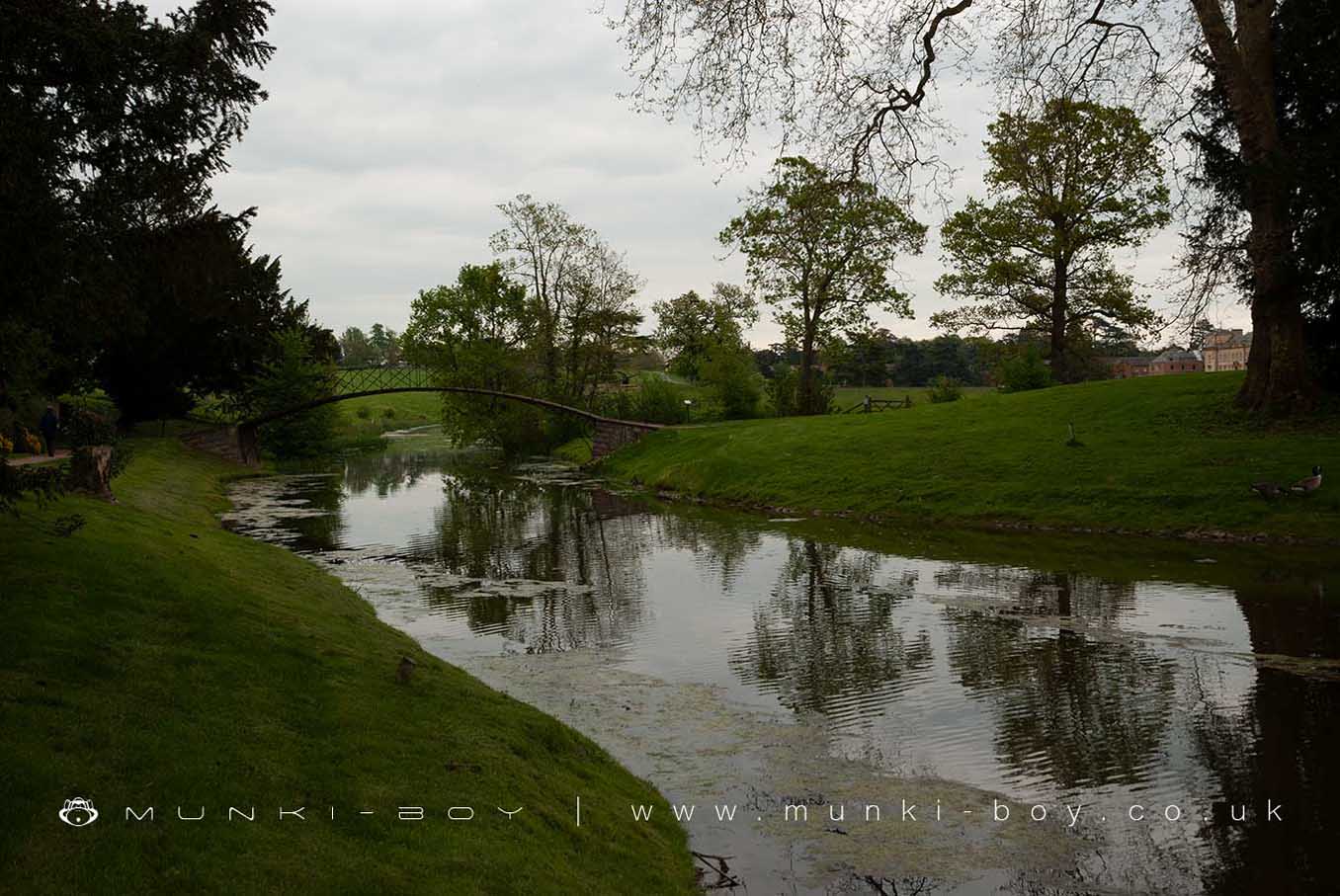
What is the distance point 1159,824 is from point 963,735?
2720mm

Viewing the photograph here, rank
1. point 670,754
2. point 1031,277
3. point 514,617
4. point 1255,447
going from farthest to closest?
point 1031,277, point 1255,447, point 514,617, point 670,754

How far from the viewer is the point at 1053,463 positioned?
29656mm

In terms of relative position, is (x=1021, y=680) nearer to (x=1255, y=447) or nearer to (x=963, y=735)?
(x=963, y=735)

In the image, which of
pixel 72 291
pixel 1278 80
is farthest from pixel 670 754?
pixel 1278 80

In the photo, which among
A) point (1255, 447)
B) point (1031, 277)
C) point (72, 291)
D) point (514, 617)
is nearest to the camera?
point (72, 291)

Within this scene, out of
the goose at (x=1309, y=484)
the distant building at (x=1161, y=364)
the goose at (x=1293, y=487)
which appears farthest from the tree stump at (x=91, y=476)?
the distant building at (x=1161, y=364)

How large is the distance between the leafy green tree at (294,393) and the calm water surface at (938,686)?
3019 centimetres

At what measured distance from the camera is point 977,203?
5350 cm

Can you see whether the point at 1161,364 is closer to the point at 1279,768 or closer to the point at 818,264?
the point at 818,264

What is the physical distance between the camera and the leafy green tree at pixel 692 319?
93000 millimetres

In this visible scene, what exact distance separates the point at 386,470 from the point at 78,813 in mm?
54802

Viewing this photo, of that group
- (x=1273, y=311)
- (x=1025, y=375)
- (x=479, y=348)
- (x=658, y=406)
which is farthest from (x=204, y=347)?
(x=1273, y=311)

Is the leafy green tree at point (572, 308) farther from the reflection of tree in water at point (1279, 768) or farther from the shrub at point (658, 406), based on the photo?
the reflection of tree in water at point (1279, 768)

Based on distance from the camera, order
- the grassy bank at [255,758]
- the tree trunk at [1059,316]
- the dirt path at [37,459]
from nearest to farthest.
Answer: the grassy bank at [255,758] → the dirt path at [37,459] → the tree trunk at [1059,316]
